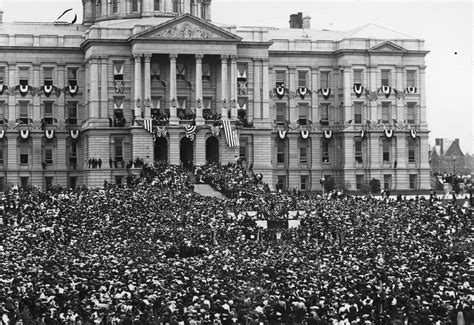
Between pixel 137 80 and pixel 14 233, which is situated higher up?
pixel 137 80

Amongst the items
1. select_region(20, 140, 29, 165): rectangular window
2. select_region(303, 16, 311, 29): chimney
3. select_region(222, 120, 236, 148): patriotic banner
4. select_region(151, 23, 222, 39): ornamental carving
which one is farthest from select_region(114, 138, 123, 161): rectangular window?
select_region(303, 16, 311, 29): chimney

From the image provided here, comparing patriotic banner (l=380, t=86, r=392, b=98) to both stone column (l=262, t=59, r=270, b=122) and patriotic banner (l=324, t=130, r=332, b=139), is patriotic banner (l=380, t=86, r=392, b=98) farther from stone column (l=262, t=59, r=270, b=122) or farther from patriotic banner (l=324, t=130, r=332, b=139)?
stone column (l=262, t=59, r=270, b=122)

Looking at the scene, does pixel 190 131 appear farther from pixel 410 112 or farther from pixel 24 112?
pixel 410 112

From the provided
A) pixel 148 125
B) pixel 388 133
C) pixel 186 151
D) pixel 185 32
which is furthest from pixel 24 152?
pixel 388 133

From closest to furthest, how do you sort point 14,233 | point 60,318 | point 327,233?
point 60,318
point 14,233
point 327,233

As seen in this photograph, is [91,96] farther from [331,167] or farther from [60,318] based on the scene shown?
[60,318]

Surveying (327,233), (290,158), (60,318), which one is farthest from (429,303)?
(290,158)
